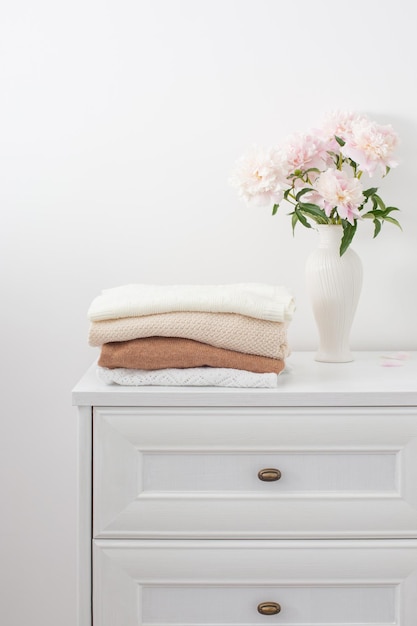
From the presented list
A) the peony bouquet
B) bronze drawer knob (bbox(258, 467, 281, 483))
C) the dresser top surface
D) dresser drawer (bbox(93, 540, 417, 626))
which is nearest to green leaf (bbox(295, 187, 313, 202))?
the peony bouquet

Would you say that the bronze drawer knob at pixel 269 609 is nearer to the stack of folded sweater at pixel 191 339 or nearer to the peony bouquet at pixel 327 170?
the stack of folded sweater at pixel 191 339

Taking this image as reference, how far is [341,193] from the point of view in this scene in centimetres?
156

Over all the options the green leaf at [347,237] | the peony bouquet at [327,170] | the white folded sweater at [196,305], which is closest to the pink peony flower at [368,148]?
the peony bouquet at [327,170]

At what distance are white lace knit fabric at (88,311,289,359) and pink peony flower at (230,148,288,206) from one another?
304mm

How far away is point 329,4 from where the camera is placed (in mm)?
1786

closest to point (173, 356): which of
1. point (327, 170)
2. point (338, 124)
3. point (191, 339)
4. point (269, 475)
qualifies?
point (191, 339)

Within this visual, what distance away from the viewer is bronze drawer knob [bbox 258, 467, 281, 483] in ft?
4.52

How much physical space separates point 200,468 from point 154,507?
10 centimetres

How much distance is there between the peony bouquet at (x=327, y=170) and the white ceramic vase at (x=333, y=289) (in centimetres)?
3

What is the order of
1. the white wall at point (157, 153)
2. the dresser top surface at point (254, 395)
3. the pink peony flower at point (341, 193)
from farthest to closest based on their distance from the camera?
the white wall at point (157, 153), the pink peony flower at point (341, 193), the dresser top surface at point (254, 395)

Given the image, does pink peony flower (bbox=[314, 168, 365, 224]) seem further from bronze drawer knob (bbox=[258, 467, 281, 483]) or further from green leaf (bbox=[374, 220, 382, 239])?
bronze drawer knob (bbox=[258, 467, 281, 483])

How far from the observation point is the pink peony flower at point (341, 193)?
5.13 feet

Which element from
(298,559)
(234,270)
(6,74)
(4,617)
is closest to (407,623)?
(298,559)

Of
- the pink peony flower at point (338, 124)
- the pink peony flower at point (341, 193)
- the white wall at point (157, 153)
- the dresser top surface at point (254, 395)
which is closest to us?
the dresser top surface at point (254, 395)
